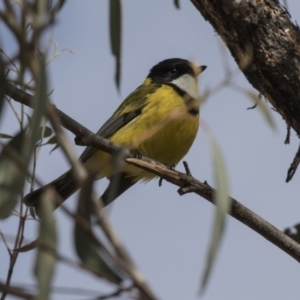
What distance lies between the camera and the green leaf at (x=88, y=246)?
1489mm

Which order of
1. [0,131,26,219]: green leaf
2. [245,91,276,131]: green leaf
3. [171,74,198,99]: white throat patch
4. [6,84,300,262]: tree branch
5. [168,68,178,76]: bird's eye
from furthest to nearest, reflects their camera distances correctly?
[168,68,178,76]: bird's eye → [171,74,198,99]: white throat patch → [6,84,300,262]: tree branch → [245,91,276,131]: green leaf → [0,131,26,219]: green leaf

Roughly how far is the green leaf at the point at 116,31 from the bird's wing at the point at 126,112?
8.48 feet

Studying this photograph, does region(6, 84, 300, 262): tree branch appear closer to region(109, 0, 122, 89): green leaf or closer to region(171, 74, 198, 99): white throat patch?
region(109, 0, 122, 89): green leaf

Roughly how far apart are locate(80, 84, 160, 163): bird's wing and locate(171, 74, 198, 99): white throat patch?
0.18m

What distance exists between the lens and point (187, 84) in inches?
204

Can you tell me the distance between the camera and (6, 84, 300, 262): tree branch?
8.57ft

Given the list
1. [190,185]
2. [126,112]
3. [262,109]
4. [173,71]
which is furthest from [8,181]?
[173,71]

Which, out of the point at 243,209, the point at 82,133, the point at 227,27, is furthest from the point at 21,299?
the point at 227,27

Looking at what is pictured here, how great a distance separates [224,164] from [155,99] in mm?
3166

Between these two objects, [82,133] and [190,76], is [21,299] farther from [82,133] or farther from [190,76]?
[190,76]

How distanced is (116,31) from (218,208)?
58 cm

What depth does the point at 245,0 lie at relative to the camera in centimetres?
292

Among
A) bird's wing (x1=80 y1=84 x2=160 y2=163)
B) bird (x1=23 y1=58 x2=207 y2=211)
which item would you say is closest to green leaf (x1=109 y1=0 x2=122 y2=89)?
bird (x1=23 y1=58 x2=207 y2=211)

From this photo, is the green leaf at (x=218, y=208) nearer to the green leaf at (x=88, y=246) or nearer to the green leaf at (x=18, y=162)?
the green leaf at (x=88, y=246)
